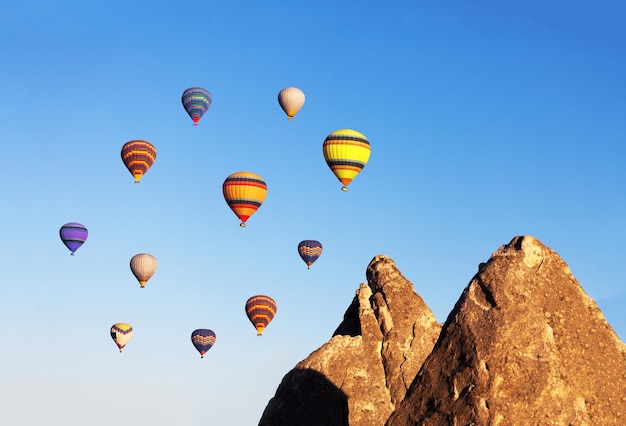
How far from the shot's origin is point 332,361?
36.0 m

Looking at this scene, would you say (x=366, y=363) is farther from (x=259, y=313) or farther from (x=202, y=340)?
(x=202, y=340)

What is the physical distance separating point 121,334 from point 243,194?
Result: 24.8 m

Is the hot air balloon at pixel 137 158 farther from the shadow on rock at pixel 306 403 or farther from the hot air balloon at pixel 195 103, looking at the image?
the shadow on rock at pixel 306 403

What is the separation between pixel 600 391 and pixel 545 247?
3166 millimetres

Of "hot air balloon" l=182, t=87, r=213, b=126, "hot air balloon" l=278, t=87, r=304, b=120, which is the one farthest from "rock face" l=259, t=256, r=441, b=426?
"hot air balloon" l=182, t=87, r=213, b=126

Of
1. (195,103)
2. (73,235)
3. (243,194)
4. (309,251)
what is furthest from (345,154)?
(73,235)

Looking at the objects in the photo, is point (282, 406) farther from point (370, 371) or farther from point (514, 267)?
point (514, 267)

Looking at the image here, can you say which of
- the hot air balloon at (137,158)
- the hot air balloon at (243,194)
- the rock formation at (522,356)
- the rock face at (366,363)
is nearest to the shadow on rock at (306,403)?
the rock face at (366,363)

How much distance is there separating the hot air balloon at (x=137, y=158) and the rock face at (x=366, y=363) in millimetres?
41460

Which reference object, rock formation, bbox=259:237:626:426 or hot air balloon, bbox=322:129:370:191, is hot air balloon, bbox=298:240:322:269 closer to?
hot air balloon, bbox=322:129:370:191

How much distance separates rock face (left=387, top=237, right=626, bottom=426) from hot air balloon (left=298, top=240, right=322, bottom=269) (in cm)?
6650

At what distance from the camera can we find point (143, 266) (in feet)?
284

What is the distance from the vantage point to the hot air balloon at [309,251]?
8600 centimetres

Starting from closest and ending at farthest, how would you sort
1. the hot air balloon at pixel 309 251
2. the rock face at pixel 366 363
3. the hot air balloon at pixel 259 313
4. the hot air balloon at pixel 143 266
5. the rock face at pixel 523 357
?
the rock face at pixel 523 357 → the rock face at pixel 366 363 → the hot air balloon at pixel 259 313 → the hot air balloon at pixel 143 266 → the hot air balloon at pixel 309 251
